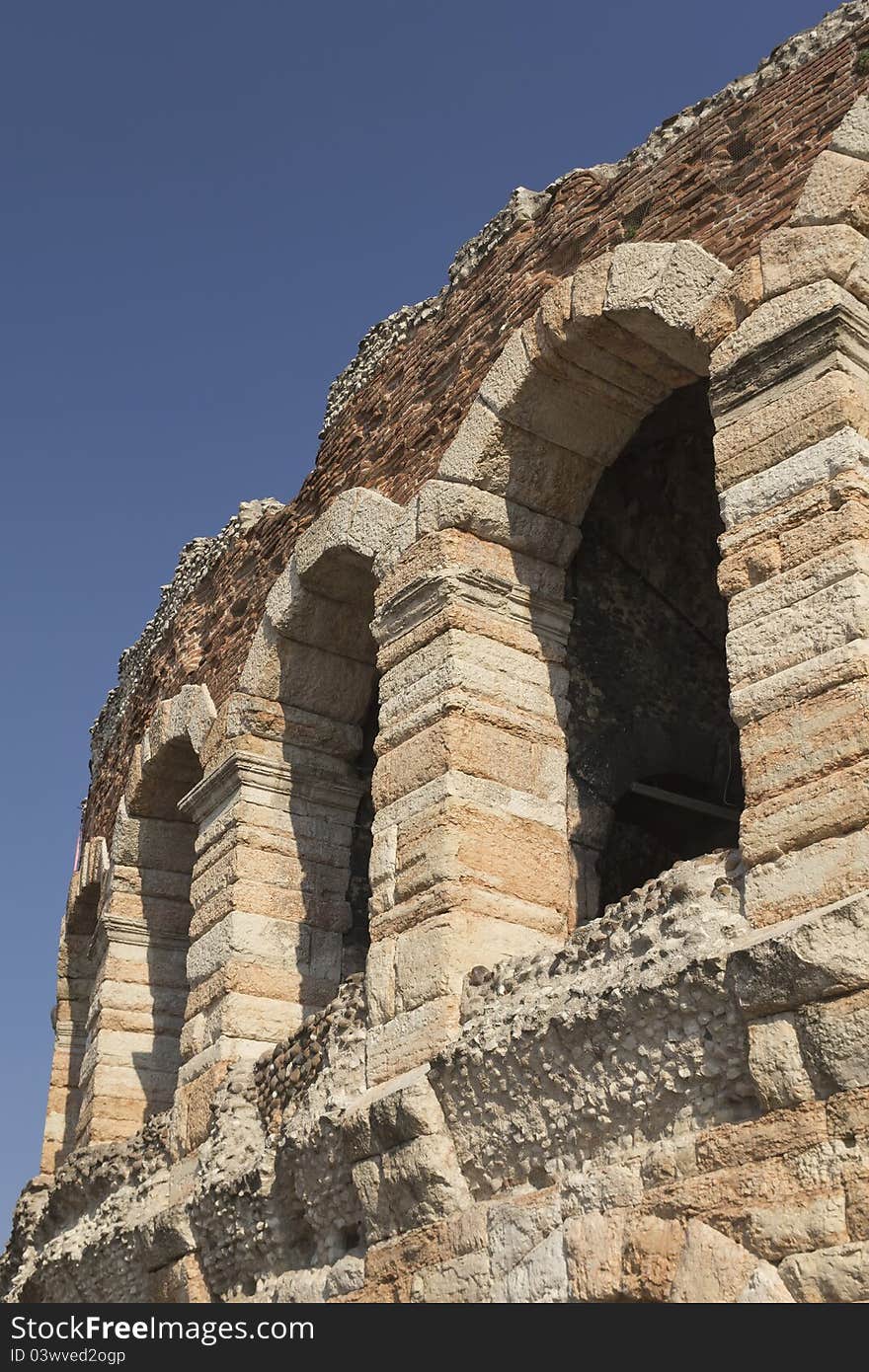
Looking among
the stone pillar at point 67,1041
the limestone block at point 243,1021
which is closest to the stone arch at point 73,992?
the stone pillar at point 67,1041

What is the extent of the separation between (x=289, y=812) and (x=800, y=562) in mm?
3904

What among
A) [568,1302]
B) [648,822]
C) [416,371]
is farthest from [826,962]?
[416,371]

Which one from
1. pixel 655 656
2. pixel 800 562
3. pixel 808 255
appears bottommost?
pixel 800 562

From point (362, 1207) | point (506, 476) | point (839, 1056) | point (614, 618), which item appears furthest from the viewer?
point (614, 618)

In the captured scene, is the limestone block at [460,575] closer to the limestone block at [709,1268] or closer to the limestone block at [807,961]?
the limestone block at [807,961]

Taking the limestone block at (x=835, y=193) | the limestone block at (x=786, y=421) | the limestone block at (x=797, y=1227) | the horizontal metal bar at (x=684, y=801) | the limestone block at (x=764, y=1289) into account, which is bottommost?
the limestone block at (x=764, y=1289)

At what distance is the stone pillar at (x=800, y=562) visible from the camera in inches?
177

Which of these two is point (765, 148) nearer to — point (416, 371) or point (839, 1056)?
point (416, 371)

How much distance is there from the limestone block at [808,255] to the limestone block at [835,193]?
0.14 ft

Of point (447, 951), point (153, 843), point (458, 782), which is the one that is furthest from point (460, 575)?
point (153, 843)

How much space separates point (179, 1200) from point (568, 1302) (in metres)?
2.93

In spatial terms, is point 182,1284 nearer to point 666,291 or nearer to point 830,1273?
point 830,1273

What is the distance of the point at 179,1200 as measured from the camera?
7109 millimetres

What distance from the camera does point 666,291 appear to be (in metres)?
5.93
